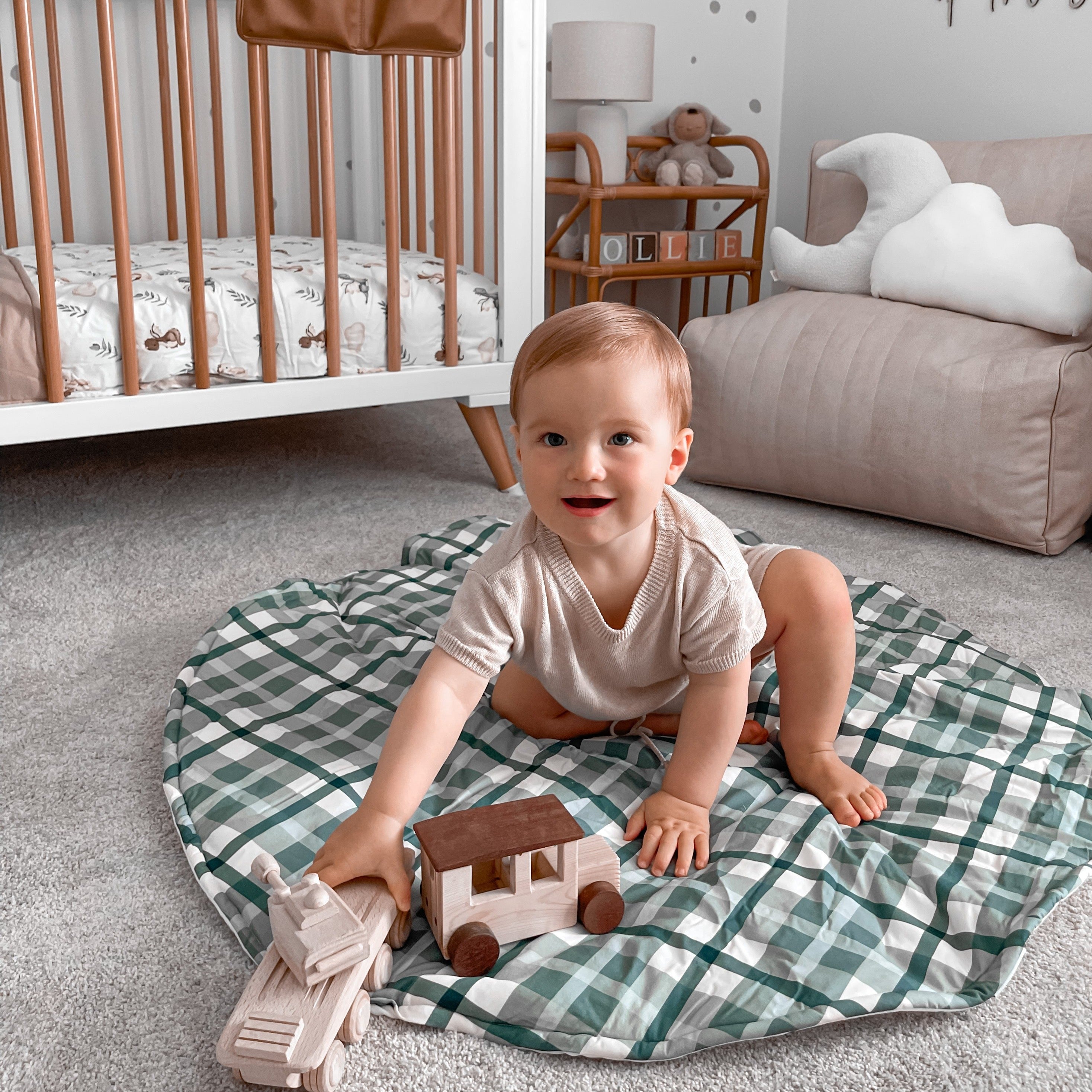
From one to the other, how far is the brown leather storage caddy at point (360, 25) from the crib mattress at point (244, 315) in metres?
0.33

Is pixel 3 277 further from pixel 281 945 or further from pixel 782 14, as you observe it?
pixel 782 14

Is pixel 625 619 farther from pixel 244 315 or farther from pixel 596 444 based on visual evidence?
pixel 244 315

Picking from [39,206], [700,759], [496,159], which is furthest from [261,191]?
[700,759]

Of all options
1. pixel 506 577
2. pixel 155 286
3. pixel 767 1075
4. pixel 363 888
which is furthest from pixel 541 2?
pixel 767 1075

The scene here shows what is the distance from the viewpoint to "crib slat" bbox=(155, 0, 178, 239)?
2.22 m

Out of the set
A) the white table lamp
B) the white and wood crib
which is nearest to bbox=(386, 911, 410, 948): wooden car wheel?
the white and wood crib

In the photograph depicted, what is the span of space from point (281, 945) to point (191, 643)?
0.70 meters

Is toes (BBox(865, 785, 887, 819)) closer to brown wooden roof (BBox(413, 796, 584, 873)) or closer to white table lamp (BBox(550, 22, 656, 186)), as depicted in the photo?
brown wooden roof (BBox(413, 796, 584, 873))

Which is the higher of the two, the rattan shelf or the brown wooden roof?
the rattan shelf

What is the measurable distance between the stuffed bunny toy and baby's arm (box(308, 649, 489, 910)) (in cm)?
198

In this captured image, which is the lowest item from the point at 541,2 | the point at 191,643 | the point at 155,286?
the point at 191,643

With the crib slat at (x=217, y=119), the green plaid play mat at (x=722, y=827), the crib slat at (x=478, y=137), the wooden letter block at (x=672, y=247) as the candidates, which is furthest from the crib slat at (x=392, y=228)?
the wooden letter block at (x=672, y=247)

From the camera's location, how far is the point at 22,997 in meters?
0.74

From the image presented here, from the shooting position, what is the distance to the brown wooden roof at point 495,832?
715 mm
